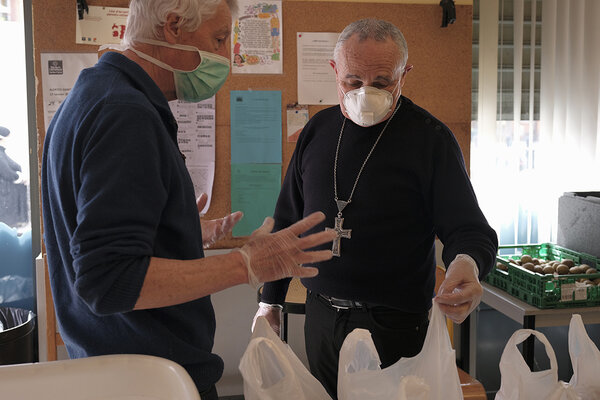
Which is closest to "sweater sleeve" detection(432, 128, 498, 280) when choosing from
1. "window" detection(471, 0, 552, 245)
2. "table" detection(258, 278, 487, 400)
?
"table" detection(258, 278, 487, 400)

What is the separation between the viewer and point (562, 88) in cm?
335

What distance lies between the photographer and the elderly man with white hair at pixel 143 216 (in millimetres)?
848

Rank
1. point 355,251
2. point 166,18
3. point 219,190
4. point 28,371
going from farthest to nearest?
point 219,190 < point 355,251 < point 166,18 < point 28,371

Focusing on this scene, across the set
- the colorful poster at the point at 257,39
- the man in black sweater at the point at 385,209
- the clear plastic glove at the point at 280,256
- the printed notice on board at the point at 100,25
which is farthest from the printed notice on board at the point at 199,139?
the clear plastic glove at the point at 280,256

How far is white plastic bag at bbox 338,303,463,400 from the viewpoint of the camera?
1079mm

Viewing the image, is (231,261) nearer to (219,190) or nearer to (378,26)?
(378,26)

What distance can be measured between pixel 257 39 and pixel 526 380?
82.9 inches

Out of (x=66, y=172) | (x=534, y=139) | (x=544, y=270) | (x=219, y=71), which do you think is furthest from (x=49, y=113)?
(x=534, y=139)

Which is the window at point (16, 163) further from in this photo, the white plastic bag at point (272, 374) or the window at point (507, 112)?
the window at point (507, 112)

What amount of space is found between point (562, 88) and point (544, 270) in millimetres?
1316

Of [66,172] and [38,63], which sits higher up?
[38,63]

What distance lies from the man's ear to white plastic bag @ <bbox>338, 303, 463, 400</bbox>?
658 millimetres

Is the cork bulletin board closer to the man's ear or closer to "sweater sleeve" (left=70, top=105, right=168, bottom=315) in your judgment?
the man's ear

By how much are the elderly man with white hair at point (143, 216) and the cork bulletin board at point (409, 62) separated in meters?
1.62
